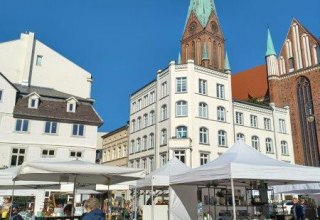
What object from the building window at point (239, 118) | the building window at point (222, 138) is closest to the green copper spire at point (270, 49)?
the building window at point (239, 118)

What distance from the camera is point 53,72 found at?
34.8 m

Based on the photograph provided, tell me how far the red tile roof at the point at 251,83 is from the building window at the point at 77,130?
35.7 meters

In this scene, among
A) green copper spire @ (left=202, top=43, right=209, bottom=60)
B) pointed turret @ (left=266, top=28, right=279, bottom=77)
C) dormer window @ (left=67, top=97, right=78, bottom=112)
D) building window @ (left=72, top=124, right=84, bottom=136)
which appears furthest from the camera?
green copper spire @ (left=202, top=43, right=209, bottom=60)

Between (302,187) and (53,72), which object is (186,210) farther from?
(53,72)

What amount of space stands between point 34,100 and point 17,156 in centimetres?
501

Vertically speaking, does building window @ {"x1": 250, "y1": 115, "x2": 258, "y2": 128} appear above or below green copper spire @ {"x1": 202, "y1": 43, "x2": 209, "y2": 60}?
below

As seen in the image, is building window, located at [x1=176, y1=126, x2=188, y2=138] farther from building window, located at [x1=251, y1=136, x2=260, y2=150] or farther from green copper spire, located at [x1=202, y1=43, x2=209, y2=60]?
green copper spire, located at [x1=202, y1=43, x2=209, y2=60]

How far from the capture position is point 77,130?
28.7 m

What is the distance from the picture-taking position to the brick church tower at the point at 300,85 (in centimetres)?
4556

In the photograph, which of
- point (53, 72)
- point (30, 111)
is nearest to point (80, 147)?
point (30, 111)

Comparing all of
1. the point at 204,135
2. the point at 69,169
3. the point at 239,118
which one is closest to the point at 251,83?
the point at 239,118

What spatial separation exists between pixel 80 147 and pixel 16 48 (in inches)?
518

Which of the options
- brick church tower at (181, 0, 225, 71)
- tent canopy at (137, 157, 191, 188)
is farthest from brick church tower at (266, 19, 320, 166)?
tent canopy at (137, 157, 191, 188)

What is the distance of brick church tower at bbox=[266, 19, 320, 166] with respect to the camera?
45562 mm
